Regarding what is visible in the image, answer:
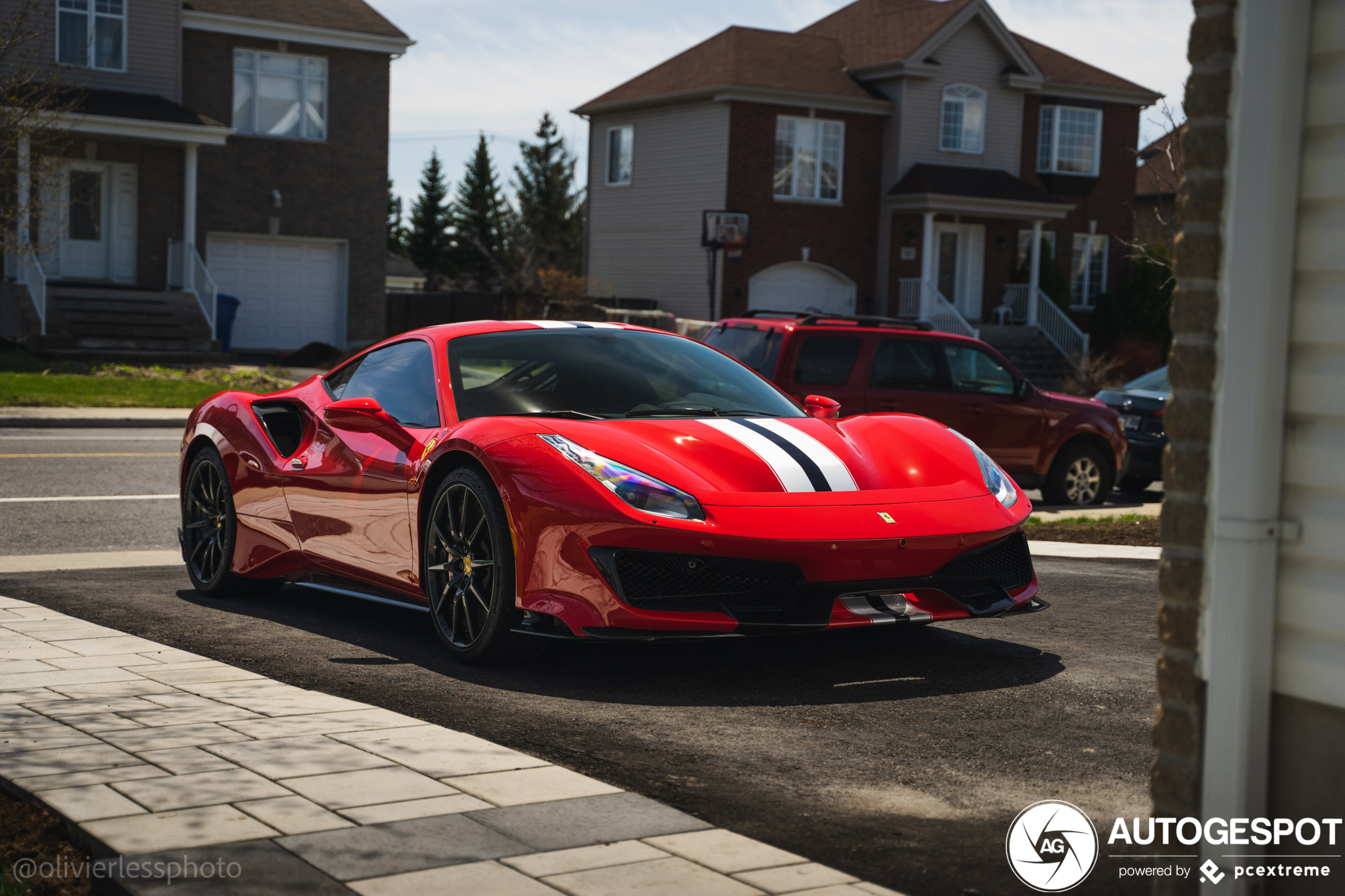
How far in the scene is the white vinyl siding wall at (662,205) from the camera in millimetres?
36656

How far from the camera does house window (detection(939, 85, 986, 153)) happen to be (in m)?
37.5

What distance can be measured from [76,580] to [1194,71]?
22.3 feet

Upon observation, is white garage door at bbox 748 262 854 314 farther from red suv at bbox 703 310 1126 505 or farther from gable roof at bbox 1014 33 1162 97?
red suv at bbox 703 310 1126 505

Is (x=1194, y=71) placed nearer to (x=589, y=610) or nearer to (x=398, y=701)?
(x=589, y=610)

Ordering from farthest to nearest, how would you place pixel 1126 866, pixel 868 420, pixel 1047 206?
pixel 1047 206 < pixel 868 420 < pixel 1126 866

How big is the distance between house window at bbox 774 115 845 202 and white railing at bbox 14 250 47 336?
17.3m

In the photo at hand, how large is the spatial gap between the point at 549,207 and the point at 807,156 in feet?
149

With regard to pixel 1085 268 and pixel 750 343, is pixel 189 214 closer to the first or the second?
pixel 750 343

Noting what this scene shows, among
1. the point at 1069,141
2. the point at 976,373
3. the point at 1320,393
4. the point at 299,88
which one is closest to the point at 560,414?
the point at 1320,393

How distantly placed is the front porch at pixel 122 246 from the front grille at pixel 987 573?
24205 millimetres

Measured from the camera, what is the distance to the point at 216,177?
3212 centimetres

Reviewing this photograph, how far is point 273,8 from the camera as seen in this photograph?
32469mm

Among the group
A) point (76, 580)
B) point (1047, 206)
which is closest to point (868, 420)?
point (76, 580)

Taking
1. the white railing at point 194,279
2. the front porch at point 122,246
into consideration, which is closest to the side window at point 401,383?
the front porch at point 122,246
